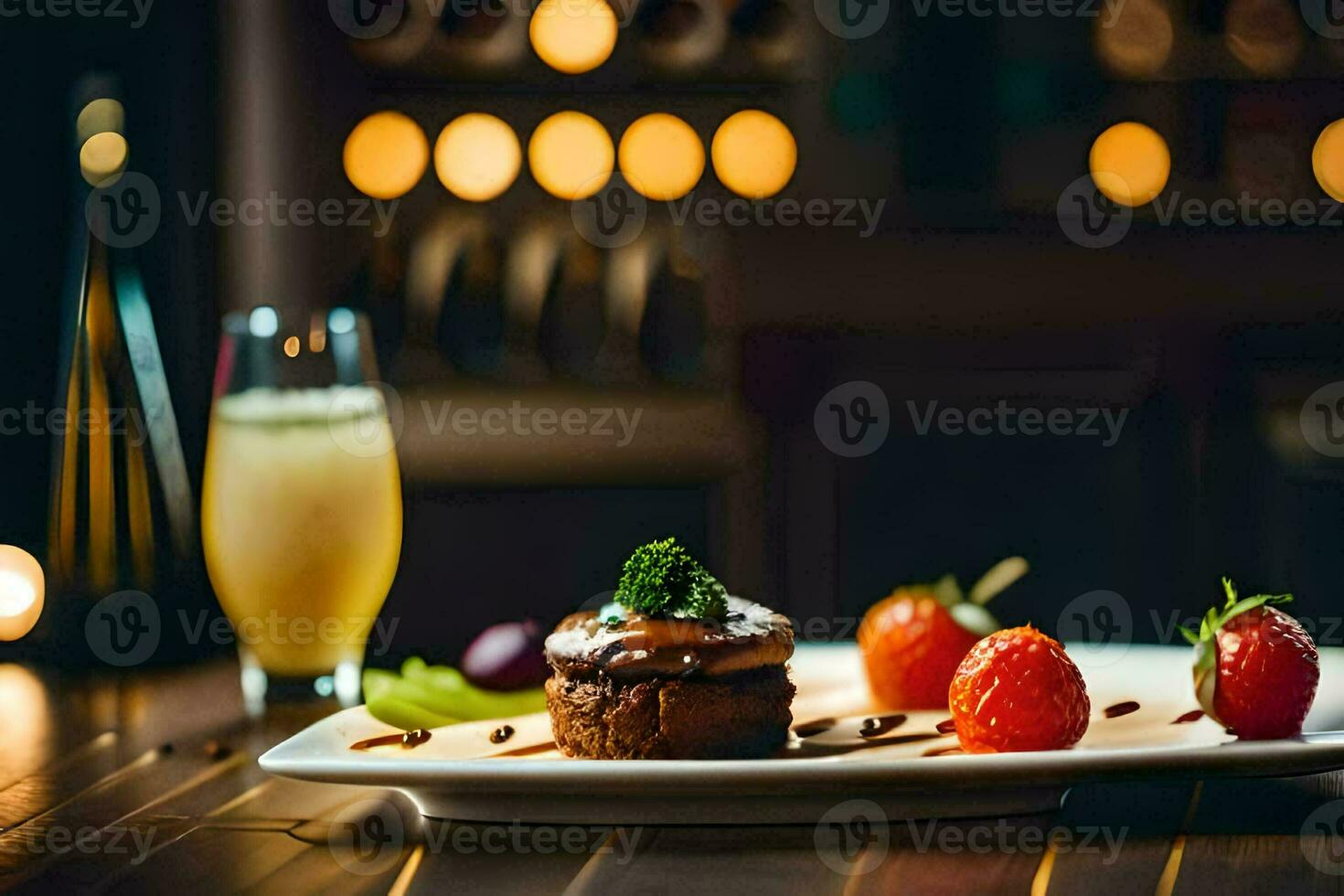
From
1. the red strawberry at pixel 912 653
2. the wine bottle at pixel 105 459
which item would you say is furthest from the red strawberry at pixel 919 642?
the wine bottle at pixel 105 459

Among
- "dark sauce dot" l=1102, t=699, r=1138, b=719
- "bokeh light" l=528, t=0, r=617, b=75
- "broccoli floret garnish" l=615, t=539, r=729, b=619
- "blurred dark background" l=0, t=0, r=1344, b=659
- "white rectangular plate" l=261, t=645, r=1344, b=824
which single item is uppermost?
"bokeh light" l=528, t=0, r=617, b=75

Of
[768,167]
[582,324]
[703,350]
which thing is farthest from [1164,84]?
[582,324]

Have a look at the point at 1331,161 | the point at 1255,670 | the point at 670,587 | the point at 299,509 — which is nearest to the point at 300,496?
the point at 299,509

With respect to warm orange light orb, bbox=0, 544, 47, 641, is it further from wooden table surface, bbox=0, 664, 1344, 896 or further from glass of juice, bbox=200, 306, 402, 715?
wooden table surface, bbox=0, 664, 1344, 896

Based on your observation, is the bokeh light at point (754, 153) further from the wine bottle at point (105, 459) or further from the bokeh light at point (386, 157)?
the wine bottle at point (105, 459)

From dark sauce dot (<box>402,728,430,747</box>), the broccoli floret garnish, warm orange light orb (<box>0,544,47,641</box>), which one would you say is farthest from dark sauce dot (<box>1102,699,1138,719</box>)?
warm orange light orb (<box>0,544,47,641</box>)
